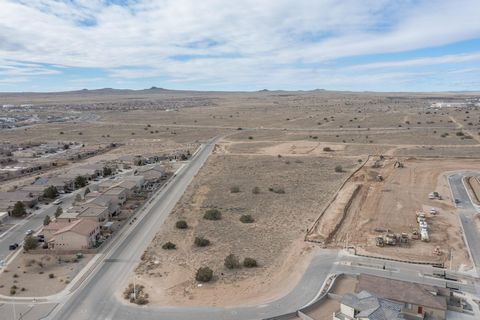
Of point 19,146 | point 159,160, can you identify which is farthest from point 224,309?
point 19,146

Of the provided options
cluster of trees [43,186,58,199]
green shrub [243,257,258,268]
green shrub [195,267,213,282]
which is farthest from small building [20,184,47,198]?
green shrub [243,257,258,268]

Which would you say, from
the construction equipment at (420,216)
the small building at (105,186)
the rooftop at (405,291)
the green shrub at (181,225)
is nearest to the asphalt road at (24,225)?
the small building at (105,186)

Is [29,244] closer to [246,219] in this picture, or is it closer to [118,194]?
[118,194]

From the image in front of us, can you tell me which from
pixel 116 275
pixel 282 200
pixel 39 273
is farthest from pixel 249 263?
pixel 282 200

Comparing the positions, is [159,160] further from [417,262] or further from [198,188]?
[417,262]

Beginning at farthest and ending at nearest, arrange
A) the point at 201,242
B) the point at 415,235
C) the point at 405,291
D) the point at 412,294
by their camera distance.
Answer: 1. the point at 415,235
2. the point at 201,242
3. the point at 405,291
4. the point at 412,294

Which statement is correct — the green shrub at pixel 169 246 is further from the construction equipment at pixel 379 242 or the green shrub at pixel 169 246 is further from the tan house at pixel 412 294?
the construction equipment at pixel 379 242
